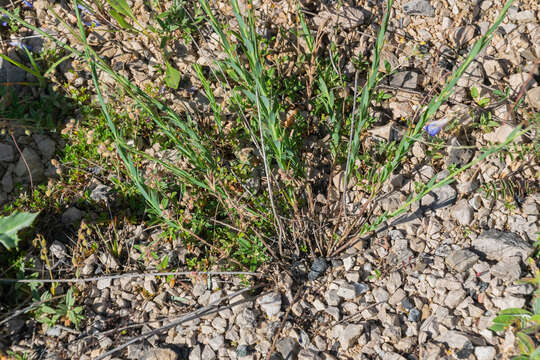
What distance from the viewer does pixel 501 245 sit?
217cm

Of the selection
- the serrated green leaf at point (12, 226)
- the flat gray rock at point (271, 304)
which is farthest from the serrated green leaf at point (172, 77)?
the flat gray rock at point (271, 304)

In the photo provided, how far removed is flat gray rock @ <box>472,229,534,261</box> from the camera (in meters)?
2.13

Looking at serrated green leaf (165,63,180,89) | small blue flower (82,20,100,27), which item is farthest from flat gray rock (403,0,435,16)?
small blue flower (82,20,100,27)

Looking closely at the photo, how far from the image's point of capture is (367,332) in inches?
85.0

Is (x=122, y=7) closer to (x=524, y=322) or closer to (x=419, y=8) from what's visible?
(x=419, y=8)

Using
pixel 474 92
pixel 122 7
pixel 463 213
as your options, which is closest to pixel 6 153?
pixel 122 7

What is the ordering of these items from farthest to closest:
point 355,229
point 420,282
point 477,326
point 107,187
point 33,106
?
point 33,106, point 107,187, point 355,229, point 420,282, point 477,326

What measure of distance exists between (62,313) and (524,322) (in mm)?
2134

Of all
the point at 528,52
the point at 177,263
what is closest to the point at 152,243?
the point at 177,263

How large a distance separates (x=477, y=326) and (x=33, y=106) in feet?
9.27

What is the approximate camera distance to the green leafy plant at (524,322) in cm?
180

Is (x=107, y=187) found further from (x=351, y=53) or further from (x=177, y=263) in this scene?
(x=351, y=53)

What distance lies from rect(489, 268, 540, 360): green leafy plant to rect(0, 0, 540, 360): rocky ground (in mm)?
60

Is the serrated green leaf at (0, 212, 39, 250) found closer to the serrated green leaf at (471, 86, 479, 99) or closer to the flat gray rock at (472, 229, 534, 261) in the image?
the flat gray rock at (472, 229, 534, 261)
